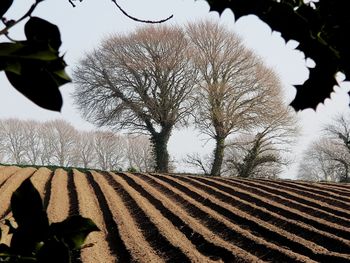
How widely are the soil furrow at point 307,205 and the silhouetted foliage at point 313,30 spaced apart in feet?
22.4

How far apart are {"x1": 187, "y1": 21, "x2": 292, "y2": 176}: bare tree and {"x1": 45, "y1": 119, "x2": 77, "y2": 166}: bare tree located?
22027mm

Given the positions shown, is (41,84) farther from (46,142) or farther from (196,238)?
(46,142)

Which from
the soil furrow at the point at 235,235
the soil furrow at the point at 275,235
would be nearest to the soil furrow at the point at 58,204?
the soil furrow at the point at 235,235

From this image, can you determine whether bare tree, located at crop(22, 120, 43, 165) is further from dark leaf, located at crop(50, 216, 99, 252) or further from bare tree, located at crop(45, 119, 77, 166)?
dark leaf, located at crop(50, 216, 99, 252)

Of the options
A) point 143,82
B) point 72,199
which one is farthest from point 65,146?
point 72,199

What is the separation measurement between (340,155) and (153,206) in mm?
31359

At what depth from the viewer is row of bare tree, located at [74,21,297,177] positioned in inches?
960

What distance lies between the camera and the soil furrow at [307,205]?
7.43 metres

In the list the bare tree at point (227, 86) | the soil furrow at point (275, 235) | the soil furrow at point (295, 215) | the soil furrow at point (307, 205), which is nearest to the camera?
the soil furrow at point (275, 235)

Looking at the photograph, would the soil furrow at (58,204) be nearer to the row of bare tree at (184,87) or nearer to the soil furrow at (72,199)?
the soil furrow at (72,199)

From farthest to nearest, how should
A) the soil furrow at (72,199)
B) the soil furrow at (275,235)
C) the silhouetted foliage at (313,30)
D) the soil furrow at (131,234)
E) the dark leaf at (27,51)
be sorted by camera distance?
the soil furrow at (72,199) → the soil furrow at (131,234) → the soil furrow at (275,235) → the silhouetted foliage at (313,30) → the dark leaf at (27,51)

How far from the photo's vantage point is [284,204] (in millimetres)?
9000

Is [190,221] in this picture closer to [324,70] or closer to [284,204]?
[284,204]

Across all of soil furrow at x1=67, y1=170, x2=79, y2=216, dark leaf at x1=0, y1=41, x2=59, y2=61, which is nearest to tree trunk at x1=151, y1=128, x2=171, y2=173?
soil furrow at x1=67, y1=170, x2=79, y2=216
